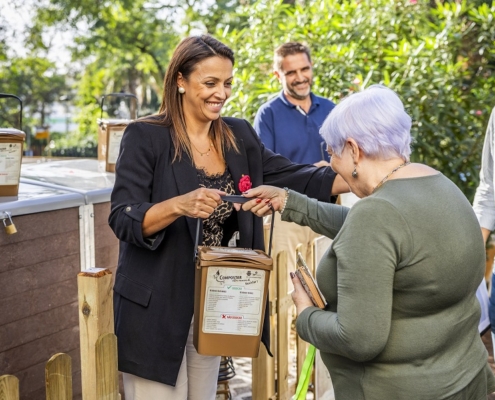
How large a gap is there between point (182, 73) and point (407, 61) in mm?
4371

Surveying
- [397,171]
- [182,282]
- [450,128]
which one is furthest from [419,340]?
[450,128]

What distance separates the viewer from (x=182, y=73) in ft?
8.93

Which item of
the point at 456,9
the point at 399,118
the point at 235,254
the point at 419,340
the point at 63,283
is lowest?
the point at 63,283

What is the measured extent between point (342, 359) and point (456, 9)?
5521mm

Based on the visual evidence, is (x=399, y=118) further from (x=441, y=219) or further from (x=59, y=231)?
(x=59, y=231)

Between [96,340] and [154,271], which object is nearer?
[96,340]

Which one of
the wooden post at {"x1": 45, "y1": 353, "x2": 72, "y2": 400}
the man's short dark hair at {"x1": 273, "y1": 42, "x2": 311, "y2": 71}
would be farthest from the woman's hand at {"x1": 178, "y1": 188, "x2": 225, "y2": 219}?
the man's short dark hair at {"x1": 273, "y1": 42, "x2": 311, "y2": 71}

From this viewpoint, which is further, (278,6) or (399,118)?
(278,6)

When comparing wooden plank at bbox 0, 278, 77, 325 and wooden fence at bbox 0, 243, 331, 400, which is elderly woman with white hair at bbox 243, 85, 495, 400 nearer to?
wooden fence at bbox 0, 243, 331, 400

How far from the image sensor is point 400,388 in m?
2.09

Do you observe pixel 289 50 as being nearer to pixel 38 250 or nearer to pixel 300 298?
pixel 38 250

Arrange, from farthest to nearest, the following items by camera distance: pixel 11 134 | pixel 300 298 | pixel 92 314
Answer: pixel 11 134 → pixel 300 298 → pixel 92 314

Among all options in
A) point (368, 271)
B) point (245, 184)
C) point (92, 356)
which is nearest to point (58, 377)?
point (92, 356)

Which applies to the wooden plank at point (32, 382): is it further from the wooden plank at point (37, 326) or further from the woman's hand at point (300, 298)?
the woman's hand at point (300, 298)
